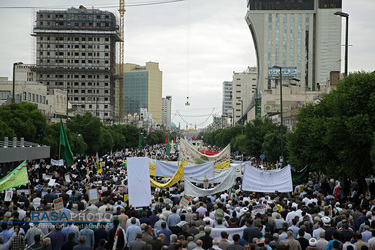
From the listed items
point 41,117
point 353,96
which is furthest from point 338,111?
point 41,117

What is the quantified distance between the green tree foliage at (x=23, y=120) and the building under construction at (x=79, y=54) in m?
116

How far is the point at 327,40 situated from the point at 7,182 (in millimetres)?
147731

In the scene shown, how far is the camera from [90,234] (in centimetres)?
1219

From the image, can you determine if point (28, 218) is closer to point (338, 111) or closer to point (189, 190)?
point (189, 190)

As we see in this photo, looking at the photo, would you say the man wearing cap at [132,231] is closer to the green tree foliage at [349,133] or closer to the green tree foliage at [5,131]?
the green tree foliage at [349,133]

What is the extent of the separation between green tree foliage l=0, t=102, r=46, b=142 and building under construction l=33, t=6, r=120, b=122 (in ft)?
381

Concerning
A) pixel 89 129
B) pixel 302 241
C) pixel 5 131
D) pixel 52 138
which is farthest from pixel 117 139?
pixel 302 241

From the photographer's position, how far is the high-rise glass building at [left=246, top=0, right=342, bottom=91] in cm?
15812

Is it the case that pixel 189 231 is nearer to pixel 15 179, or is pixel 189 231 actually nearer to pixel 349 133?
pixel 15 179

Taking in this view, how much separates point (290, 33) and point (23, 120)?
424ft

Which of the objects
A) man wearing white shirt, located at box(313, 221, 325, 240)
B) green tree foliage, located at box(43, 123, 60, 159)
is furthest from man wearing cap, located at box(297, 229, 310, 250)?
green tree foliage, located at box(43, 123, 60, 159)

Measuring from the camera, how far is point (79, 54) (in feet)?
548

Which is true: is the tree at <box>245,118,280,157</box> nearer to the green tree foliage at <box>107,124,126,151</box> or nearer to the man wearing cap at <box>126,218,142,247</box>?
the green tree foliage at <box>107,124,126,151</box>

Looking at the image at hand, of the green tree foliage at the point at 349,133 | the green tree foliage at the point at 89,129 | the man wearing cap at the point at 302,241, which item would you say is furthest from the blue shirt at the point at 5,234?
the green tree foliage at the point at 89,129
